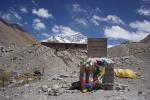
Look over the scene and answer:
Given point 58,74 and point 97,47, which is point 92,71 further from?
point 58,74

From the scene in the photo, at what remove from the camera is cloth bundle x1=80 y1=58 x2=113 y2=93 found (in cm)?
1898

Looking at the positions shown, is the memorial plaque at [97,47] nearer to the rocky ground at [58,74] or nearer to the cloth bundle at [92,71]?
the cloth bundle at [92,71]

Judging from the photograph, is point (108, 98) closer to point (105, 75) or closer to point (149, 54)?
point (105, 75)

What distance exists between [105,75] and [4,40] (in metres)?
89.6

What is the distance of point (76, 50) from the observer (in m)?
→ 48.4

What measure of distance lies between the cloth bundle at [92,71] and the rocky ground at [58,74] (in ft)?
2.33

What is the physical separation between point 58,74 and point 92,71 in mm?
11402

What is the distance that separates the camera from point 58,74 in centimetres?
3031

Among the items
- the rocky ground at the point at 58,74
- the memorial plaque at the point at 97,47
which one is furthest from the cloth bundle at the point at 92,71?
the memorial plaque at the point at 97,47

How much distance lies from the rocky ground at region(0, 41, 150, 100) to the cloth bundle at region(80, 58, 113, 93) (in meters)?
0.71

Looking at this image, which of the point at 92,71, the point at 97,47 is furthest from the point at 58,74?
the point at 92,71

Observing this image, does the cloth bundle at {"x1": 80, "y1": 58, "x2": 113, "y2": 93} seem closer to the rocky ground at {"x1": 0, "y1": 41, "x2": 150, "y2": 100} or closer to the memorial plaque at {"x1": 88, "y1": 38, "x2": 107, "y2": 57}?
the rocky ground at {"x1": 0, "y1": 41, "x2": 150, "y2": 100}

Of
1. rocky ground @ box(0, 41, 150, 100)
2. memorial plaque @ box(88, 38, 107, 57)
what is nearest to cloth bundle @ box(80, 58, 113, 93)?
rocky ground @ box(0, 41, 150, 100)

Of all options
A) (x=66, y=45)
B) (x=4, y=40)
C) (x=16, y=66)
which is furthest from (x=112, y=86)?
(x=4, y=40)
